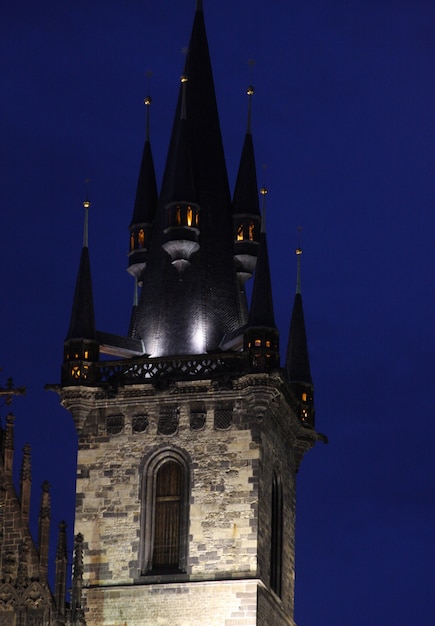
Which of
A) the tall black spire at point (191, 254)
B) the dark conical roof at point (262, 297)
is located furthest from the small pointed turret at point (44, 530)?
the dark conical roof at point (262, 297)

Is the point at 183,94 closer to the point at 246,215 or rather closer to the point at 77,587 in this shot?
the point at 246,215

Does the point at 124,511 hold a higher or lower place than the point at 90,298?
lower

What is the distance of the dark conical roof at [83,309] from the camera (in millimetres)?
72438

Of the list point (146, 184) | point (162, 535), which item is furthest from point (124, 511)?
point (146, 184)

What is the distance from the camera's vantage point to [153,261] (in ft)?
245

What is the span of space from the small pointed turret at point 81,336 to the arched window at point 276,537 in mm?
6136

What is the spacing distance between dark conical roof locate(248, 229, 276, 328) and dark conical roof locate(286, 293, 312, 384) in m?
4.47

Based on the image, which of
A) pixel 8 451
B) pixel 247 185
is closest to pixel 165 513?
pixel 8 451

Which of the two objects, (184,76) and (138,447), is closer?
(138,447)

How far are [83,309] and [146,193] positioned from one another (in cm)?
554

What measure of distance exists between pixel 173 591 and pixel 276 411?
20.1 feet

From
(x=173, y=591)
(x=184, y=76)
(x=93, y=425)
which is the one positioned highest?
(x=184, y=76)

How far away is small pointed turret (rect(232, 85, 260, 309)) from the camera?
245 feet

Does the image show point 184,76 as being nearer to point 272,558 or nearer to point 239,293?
point 239,293
